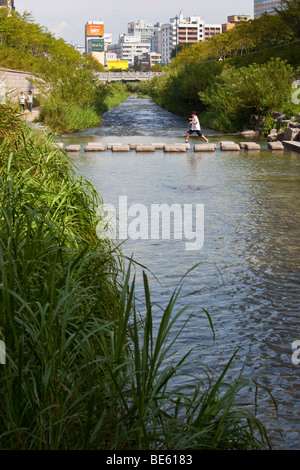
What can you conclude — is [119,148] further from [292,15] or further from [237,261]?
[292,15]

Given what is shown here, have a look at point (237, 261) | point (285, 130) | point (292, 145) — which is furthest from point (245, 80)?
point (237, 261)

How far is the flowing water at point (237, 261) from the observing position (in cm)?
440

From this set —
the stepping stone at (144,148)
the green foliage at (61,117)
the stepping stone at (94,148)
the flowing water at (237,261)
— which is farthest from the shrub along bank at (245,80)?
the flowing water at (237,261)

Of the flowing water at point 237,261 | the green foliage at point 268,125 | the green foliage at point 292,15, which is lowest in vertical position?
the flowing water at point 237,261

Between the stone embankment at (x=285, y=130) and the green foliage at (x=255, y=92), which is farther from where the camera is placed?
the green foliage at (x=255, y=92)

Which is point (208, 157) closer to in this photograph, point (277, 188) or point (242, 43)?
point (277, 188)

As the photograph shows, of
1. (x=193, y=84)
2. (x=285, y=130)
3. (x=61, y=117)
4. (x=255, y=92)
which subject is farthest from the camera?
(x=193, y=84)

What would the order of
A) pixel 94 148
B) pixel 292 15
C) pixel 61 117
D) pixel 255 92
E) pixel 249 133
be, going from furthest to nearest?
pixel 292 15
pixel 61 117
pixel 255 92
pixel 249 133
pixel 94 148

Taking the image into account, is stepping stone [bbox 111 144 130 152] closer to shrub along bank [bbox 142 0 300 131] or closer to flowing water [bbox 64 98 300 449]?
flowing water [bbox 64 98 300 449]

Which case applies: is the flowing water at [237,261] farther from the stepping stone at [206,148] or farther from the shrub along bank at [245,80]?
the shrub along bank at [245,80]

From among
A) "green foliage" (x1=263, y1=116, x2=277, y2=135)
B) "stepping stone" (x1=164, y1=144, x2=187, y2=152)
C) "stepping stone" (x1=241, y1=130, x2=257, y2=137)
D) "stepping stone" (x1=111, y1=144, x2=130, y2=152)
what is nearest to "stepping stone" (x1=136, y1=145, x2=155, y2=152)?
"stepping stone" (x1=111, y1=144, x2=130, y2=152)

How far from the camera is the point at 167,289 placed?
5.96 metres

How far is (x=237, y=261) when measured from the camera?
6980 millimetres

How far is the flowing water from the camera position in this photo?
4402 mm
